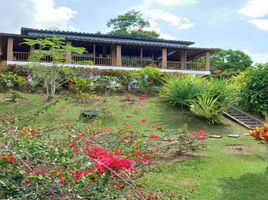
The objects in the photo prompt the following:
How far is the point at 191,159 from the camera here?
811cm

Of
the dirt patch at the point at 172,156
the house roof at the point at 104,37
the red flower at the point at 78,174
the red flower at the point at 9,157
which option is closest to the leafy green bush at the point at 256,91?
the dirt patch at the point at 172,156

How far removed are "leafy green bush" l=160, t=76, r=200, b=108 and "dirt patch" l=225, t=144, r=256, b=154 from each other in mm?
4926

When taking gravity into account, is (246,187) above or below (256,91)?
below

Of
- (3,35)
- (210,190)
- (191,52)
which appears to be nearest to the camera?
(210,190)

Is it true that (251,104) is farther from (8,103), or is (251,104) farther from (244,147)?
(8,103)

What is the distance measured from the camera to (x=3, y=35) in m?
23.8

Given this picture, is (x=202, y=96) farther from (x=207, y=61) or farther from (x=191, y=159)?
(x=207, y=61)

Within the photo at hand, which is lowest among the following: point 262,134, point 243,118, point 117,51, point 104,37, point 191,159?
point 191,159

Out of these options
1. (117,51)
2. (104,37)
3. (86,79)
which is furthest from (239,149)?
(104,37)

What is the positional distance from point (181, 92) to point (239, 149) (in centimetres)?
620

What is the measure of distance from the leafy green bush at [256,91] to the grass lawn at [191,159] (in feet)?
5.38

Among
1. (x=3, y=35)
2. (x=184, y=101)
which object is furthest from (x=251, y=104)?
(x=3, y=35)

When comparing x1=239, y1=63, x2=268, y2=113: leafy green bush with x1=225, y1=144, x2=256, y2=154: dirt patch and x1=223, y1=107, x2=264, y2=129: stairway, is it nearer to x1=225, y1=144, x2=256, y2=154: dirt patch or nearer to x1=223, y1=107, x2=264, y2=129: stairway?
x1=223, y1=107, x2=264, y2=129: stairway

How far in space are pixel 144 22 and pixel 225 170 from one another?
43.3 metres
